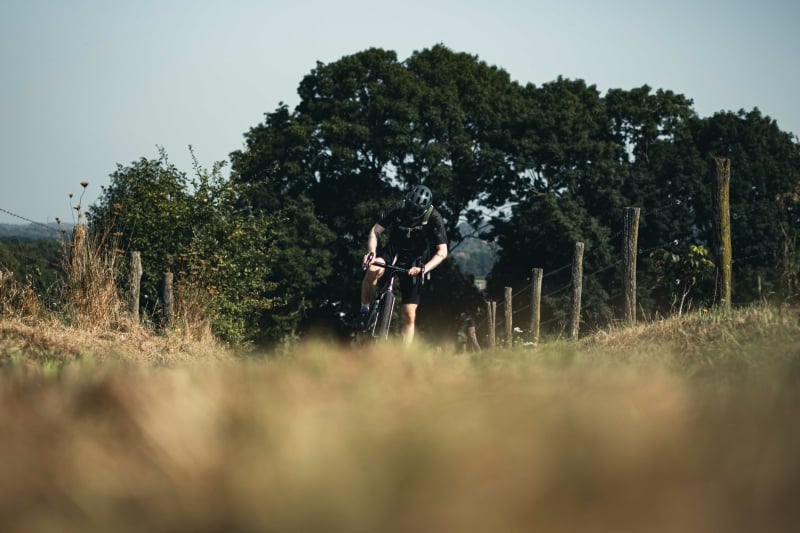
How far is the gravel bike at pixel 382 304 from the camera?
334 inches

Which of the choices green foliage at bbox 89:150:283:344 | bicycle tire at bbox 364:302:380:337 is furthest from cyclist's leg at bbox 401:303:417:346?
green foliage at bbox 89:150:283:344

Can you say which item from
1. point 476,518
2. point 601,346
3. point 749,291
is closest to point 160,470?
point 476,518

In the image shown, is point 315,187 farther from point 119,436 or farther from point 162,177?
point 119,436

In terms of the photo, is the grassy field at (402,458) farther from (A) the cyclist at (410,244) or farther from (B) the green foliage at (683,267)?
(B) the green foliage at (683,267)

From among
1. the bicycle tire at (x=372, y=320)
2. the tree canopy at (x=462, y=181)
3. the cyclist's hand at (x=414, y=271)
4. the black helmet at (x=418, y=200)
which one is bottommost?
the bicycle tire at (x=372, y=320)

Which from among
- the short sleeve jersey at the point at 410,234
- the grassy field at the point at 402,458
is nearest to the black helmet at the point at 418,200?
the short sleeve jersey at the point at 410,234

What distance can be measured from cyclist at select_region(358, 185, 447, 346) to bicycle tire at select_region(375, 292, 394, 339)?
16cm

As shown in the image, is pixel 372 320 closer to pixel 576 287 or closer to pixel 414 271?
pixel 414 271

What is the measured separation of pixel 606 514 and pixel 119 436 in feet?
2.54

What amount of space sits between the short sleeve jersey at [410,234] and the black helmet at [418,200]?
153 millimetres

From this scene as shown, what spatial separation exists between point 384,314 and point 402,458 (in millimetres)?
7342

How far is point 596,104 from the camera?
133 ft

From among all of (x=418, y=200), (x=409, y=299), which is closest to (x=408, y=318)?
(x=409, y=299)

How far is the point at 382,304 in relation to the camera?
8656mm
